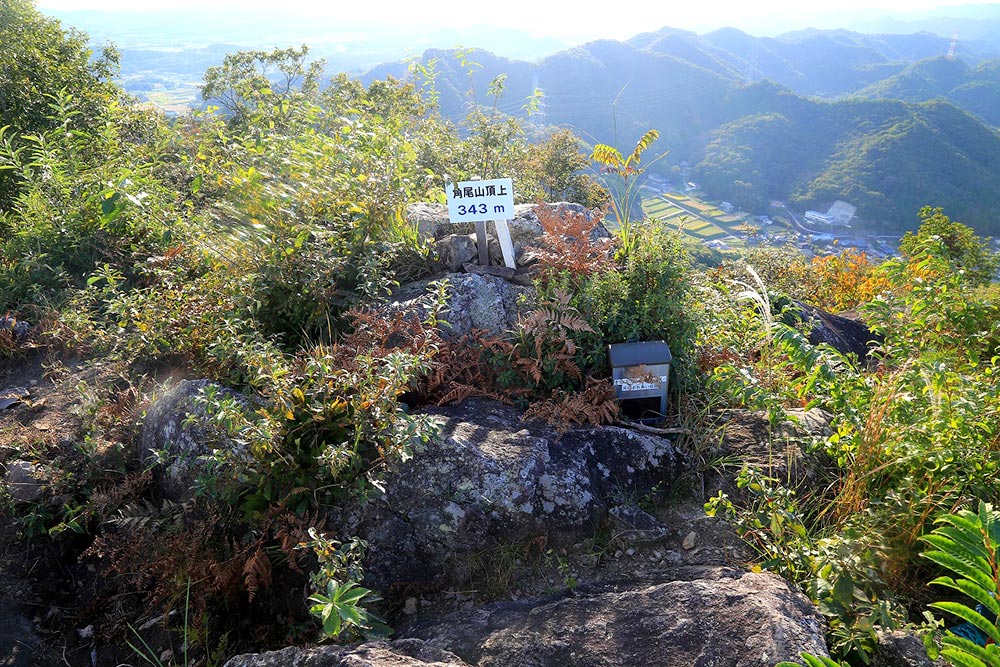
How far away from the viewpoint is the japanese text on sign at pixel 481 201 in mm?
4582

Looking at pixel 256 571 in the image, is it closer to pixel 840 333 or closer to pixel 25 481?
pixel 25 481

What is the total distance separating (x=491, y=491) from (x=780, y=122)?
125 metres

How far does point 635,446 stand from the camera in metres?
3.49

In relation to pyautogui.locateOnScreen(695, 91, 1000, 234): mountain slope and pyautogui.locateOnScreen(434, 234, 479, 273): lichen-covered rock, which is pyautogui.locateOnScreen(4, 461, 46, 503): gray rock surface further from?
pyautogui.locateOnScreen(695, 91, 1000, 234): mountain slope

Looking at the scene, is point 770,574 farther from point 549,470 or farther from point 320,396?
point 320,396

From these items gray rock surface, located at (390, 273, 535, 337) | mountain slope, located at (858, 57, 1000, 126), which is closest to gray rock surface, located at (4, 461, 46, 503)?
gray rock surface, located at (390, 273, 535, 337)

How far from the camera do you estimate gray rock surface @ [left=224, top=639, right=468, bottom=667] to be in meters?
2.14

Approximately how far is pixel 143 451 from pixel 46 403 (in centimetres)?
142

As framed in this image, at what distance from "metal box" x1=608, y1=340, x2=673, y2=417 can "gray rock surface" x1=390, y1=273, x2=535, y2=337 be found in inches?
35.7

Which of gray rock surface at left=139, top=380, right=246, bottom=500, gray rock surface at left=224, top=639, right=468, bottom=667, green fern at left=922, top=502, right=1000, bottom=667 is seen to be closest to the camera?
green fern at left=922, top=502, right=1000, bottom=667

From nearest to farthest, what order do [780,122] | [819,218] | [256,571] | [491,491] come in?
[256,571], [491,491], [819,218], [780,122]

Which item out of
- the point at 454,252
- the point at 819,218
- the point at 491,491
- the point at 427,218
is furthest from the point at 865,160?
the point at 491,491

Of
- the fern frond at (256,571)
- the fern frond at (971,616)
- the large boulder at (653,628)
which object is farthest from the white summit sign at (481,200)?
the fern frond at (971,616)

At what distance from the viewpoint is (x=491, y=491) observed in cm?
310
